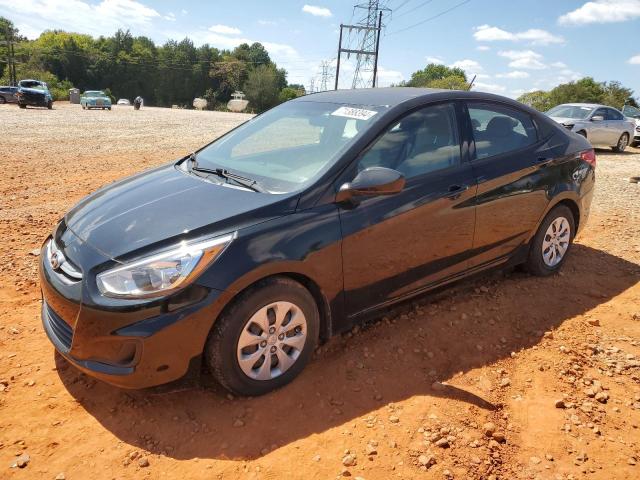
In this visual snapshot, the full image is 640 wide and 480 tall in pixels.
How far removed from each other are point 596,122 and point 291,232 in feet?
50.2

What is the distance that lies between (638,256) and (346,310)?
13.0 ft

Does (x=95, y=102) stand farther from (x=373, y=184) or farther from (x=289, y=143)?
(x=373, y=184)

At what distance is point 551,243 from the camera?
178 inches

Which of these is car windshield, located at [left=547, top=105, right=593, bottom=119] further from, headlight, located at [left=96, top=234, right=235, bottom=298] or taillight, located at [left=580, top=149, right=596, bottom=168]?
headlight, located at [left=96, top=234, right=235, bottom=298]

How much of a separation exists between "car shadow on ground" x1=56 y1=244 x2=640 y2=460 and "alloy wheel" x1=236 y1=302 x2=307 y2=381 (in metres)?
0.17

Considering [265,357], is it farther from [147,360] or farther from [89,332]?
[89,332]

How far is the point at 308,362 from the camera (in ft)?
10.2

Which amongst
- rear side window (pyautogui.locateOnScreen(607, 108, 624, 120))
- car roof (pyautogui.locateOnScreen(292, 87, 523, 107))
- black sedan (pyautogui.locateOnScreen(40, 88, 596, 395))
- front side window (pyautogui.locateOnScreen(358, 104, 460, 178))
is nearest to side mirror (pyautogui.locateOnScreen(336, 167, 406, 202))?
black sedan (pyautogui.locateOnScreen(40, 88, 596, 395))

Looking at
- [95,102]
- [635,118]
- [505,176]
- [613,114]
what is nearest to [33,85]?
[95,102]

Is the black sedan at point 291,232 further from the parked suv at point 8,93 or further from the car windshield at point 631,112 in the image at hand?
the parked suv at point 8,93

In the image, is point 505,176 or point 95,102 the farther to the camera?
point 95,102

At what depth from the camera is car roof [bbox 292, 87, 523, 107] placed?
358cm

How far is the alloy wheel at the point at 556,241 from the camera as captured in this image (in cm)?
446

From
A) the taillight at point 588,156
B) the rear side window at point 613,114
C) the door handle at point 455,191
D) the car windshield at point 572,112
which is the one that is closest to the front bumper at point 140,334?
the door handle at point 455,191
